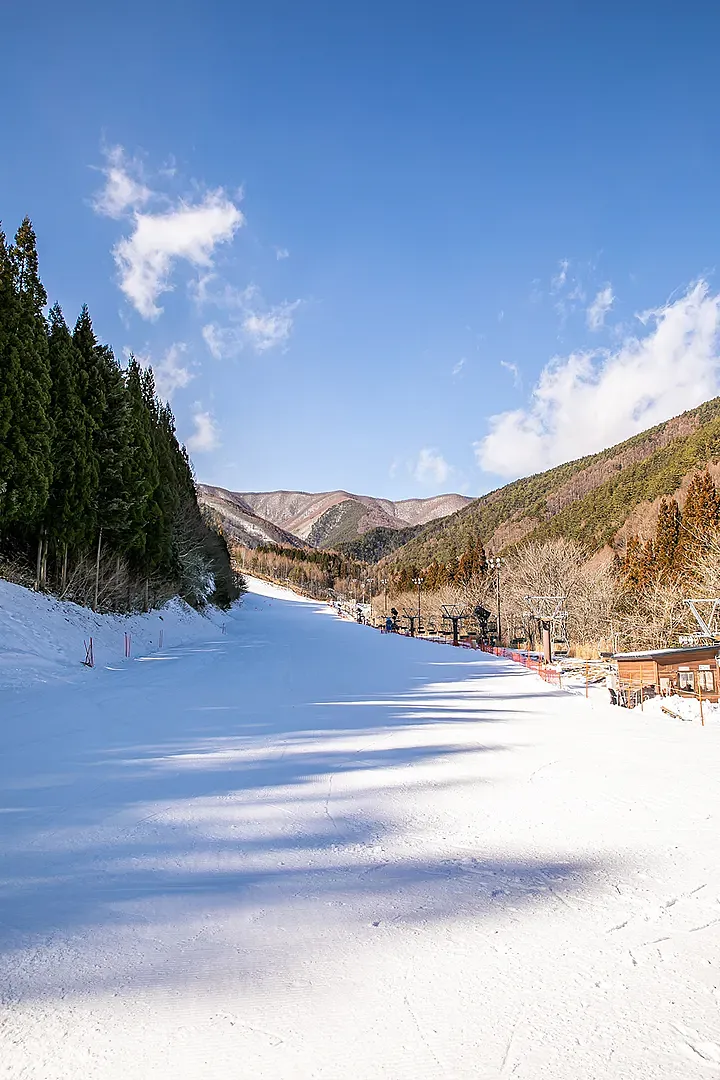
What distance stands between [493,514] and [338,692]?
423 feet

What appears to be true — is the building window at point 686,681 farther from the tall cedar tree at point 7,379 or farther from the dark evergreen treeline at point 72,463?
the tall cedar tree at point 7,379

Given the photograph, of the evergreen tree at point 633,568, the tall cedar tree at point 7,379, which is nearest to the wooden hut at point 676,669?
the tall cedar tree at point 7,379

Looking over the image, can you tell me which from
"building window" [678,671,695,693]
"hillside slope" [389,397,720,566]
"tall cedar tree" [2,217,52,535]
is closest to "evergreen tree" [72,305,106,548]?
"tall cedar tree" [2,217,52,535]

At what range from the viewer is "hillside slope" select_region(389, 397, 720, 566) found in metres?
76.2

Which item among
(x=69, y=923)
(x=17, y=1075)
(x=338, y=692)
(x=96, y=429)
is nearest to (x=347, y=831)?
(x=69, y=923)

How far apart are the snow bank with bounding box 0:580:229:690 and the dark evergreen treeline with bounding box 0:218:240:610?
1.41 meters

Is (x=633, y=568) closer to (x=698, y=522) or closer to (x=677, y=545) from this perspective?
(x=677, y=545)

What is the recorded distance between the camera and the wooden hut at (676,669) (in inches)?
740

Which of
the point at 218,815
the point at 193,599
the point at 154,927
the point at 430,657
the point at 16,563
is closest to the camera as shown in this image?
the point at 154,927

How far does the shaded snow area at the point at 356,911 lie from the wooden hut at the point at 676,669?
1322cm

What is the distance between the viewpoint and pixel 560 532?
8662cm

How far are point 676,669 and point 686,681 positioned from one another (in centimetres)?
59

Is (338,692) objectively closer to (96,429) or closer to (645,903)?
(645,903)

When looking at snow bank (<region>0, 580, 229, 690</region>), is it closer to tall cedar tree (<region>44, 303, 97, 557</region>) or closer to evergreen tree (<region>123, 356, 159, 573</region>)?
tall cedar tree (<region>44, 303, 97, 557</region>)
